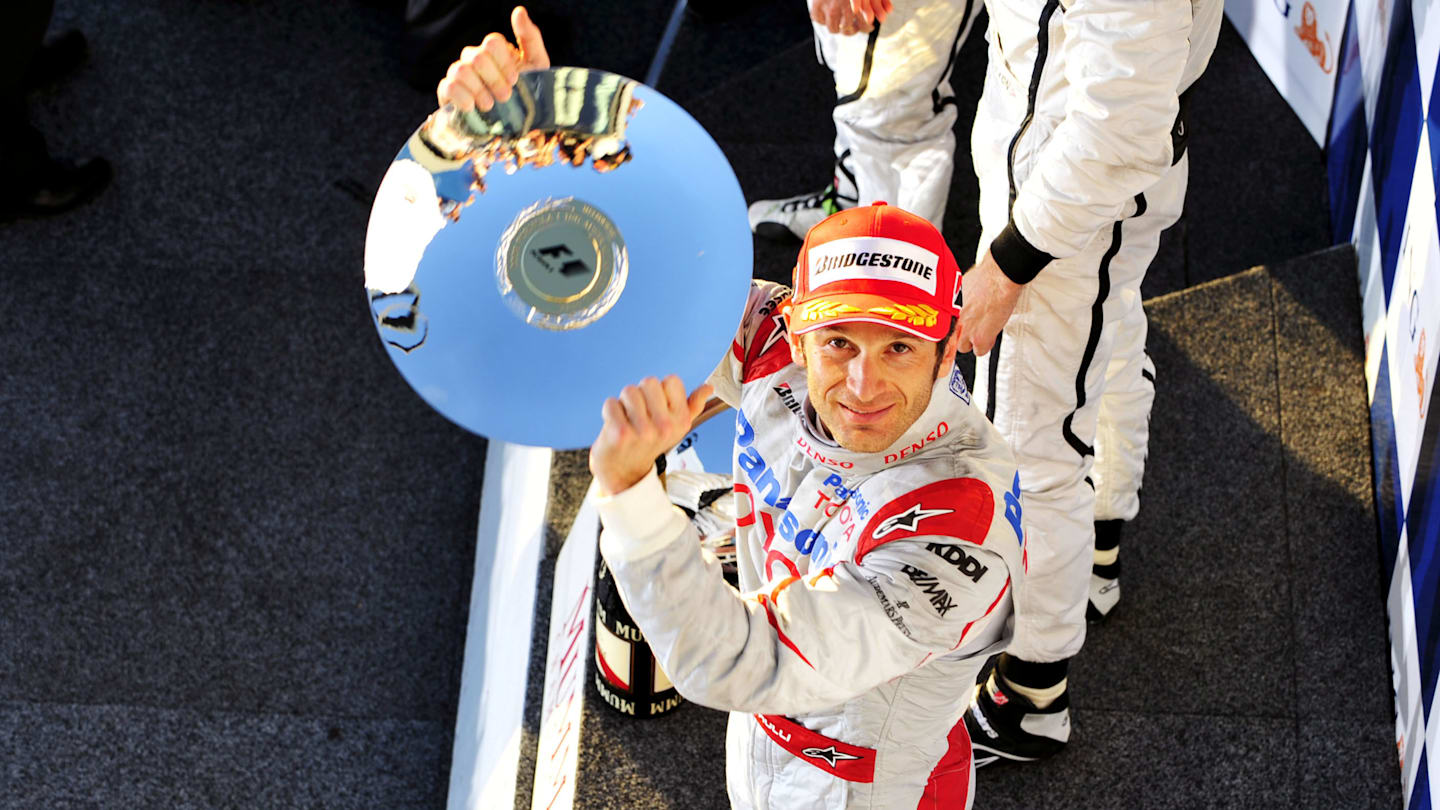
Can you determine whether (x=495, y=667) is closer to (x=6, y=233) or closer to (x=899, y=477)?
(x=899, y=477)

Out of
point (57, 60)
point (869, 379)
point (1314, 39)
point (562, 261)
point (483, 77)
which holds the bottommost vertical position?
point (57, 60)

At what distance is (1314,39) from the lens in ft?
9.67

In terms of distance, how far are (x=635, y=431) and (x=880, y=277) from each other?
33 cm

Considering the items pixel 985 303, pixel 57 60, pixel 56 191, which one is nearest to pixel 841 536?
pixel 985 303

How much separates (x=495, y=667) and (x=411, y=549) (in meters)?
0.53

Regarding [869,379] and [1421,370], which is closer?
[869,379]

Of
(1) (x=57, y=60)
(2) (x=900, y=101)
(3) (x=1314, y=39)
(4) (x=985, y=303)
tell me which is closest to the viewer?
(4) (x=985, y=303)

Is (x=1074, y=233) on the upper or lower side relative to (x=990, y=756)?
upper

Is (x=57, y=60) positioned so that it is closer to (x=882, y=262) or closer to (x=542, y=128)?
(x=542, y=128)

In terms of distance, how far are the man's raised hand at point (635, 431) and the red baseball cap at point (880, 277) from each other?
0.23 metres

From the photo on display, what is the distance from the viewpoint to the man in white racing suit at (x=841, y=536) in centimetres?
121

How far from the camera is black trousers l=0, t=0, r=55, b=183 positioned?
2963 millimetres

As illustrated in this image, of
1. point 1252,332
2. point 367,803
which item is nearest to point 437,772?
point 367,803

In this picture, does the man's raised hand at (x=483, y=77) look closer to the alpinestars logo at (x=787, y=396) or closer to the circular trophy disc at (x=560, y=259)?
the circular trophy disc at (x=560, y=259)
